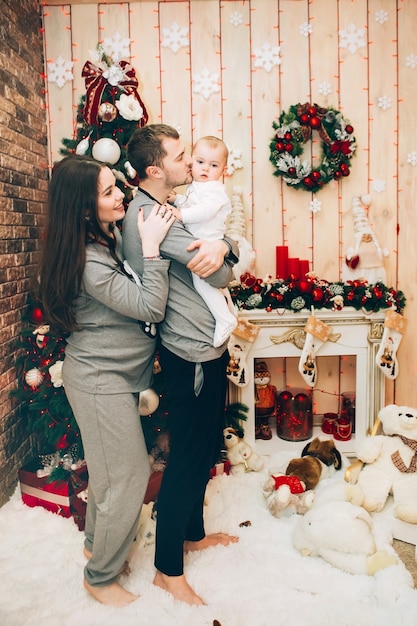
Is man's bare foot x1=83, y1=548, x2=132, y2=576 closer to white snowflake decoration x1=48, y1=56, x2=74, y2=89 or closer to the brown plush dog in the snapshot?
the brown plush dog

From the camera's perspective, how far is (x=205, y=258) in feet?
6.02

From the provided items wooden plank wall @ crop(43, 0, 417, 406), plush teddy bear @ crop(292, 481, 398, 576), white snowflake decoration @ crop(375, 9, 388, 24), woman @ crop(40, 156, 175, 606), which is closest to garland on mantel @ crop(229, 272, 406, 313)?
wooden plank wall @ crop(43, 0, 417, 406)

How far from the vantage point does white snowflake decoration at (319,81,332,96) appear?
346 cm

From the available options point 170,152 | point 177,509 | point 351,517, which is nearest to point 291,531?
point 351,517

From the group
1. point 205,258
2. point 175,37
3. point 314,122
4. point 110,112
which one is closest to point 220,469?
point 205,258

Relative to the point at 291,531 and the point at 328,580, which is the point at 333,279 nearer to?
the point at 291,531

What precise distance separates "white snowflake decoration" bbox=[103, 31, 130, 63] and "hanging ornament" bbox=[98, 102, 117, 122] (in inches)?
28.4

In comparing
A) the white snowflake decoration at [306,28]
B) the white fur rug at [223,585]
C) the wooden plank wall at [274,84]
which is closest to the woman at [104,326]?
the white fur rug at [223,585]

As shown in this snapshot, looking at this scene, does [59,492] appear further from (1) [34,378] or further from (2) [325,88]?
(2) [325,88]

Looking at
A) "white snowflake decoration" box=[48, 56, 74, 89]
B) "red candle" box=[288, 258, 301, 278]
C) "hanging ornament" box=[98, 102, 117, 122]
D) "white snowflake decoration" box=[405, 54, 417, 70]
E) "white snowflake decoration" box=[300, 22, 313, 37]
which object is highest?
"white snowflake decoration" box=[300, 22, 313, 37]

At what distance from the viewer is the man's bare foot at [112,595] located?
1992 mm

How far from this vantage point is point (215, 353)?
195cm

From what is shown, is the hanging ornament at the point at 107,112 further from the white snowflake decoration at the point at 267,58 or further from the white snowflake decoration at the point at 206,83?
the white snowflake decoration at the point at 267,58

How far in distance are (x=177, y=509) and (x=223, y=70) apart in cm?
261
